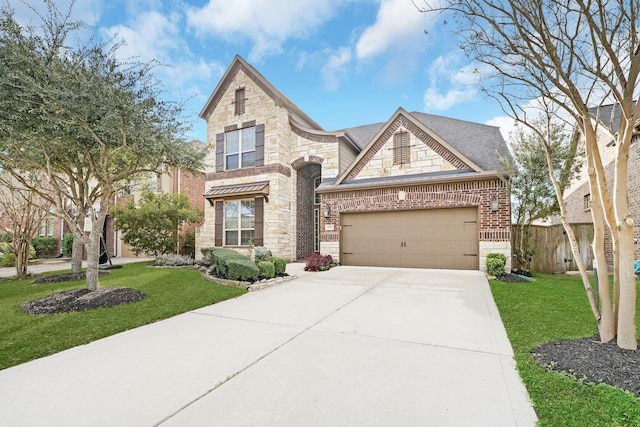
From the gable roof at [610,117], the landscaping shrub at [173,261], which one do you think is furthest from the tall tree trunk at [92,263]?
the gable roof at [610,117]

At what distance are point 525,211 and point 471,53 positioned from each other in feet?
24.9

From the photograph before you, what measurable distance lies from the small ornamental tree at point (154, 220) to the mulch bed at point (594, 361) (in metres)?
13.6

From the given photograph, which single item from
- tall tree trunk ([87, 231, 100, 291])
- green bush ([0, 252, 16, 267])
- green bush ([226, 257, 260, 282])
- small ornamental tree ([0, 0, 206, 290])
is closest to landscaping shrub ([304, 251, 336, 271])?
green bush ([226, 257, 260, 282])

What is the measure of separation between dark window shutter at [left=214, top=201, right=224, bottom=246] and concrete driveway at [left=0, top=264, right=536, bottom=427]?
959cm

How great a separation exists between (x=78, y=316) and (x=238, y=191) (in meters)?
8.87

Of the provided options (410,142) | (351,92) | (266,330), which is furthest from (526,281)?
(351,92)

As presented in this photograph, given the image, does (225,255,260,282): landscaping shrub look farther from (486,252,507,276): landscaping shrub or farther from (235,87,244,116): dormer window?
(235,87,244,116): dormer window

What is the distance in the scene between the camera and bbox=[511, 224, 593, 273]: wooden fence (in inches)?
397

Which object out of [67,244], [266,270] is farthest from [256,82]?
[67,244]

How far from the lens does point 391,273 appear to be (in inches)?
368

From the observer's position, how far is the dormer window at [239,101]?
14.2 meters

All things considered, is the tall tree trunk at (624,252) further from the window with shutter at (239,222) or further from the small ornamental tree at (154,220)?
the small ornamental tree at (154,220)

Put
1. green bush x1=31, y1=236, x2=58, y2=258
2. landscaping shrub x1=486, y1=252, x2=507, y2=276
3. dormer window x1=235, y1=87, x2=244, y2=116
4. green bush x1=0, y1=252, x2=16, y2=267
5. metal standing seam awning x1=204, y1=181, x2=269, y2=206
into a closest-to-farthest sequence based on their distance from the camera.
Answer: landscaping shrub x1=486, y1=252, x2=507, y2=276 < metal standing seam awning x1=204, y1=181, x2=269, y2=206 < green bush x1=0, y1=252, x2=16, y2=267 < dormer window x1=235, y1=87, x2=244, y2=116 < green bush x1=31, y1=236, x2=58, y2=258

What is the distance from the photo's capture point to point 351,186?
1147 cm
